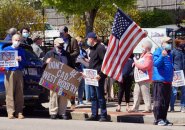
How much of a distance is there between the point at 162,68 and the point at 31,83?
340 cm

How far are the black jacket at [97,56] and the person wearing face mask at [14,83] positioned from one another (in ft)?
5.56

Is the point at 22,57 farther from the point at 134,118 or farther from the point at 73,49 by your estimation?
the point at 134,118

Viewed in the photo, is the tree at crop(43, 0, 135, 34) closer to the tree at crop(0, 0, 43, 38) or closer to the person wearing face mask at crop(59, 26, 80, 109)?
the tree at crop(0, 0, 43, 38)

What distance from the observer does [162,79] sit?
1208 cm

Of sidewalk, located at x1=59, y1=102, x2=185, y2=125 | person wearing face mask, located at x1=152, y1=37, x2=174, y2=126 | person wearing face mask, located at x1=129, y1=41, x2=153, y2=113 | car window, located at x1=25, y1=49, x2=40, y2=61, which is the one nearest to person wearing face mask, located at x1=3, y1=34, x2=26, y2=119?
car window, located at x1=25, y1=49, x2=40, y2=61

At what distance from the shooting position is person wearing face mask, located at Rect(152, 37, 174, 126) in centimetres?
1199

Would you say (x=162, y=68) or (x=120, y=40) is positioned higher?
(x=120, y=40)

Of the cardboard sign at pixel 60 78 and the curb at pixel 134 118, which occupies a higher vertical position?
the cardboard sign at pixel 60 78

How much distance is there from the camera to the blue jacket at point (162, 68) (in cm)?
1197

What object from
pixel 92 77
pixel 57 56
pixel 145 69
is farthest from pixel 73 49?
pixel 145 69

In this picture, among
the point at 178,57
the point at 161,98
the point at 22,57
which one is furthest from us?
the point at 178,57

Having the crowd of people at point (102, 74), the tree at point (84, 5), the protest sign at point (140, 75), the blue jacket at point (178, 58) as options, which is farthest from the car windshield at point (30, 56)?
the tree at point (84, 5)

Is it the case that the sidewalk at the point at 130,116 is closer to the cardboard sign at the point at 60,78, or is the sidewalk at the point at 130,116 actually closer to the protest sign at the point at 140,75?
the cardboard sign at the point at 60,78

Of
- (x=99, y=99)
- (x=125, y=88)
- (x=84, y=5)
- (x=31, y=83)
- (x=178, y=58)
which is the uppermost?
(x=84, y=5)
